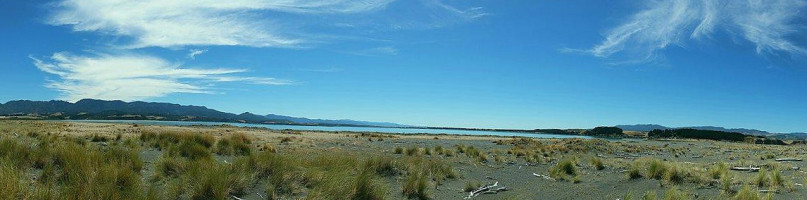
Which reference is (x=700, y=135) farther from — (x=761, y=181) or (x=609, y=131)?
(x=761, y=181)

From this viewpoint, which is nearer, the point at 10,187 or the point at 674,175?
the point at 10,187

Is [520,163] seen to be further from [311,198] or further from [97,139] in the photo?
[97,139]

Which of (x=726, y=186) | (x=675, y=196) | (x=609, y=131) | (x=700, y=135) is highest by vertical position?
(x=609, y=131)

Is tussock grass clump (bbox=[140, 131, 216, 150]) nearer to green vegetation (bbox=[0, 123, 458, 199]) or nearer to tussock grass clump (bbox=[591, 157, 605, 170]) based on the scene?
green vegetation (bbox=[0, 123, 458, 199])

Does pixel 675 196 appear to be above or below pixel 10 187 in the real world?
below

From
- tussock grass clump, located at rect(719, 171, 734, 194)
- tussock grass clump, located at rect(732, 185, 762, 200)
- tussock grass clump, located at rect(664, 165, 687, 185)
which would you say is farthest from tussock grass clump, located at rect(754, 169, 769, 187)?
tussock grass clump, located at rect(732, 185, 762, 200)

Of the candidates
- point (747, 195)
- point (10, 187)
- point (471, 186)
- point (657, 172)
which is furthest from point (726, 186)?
point (10, 187)

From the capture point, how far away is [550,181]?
13.7m

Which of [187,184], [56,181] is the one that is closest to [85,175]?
[56,181]

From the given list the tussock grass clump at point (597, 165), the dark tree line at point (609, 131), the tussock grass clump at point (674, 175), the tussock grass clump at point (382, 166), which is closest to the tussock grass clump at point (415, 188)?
the tussock grass clump at point (382, 166)

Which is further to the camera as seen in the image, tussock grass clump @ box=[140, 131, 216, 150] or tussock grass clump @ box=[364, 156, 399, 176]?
tussock grass clump @ box=[140, 131, 216, 150]

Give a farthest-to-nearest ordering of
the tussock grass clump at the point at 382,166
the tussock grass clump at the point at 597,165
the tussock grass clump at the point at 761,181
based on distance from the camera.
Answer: the tussock grass clump at the point at 597,165 < the tussock grass clump at the point at 382,166 < the tussock grass clump at the point at 761,181

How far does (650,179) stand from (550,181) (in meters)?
2.59

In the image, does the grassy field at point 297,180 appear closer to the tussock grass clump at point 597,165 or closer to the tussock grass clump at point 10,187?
the tussock grass clump at point 10,187
